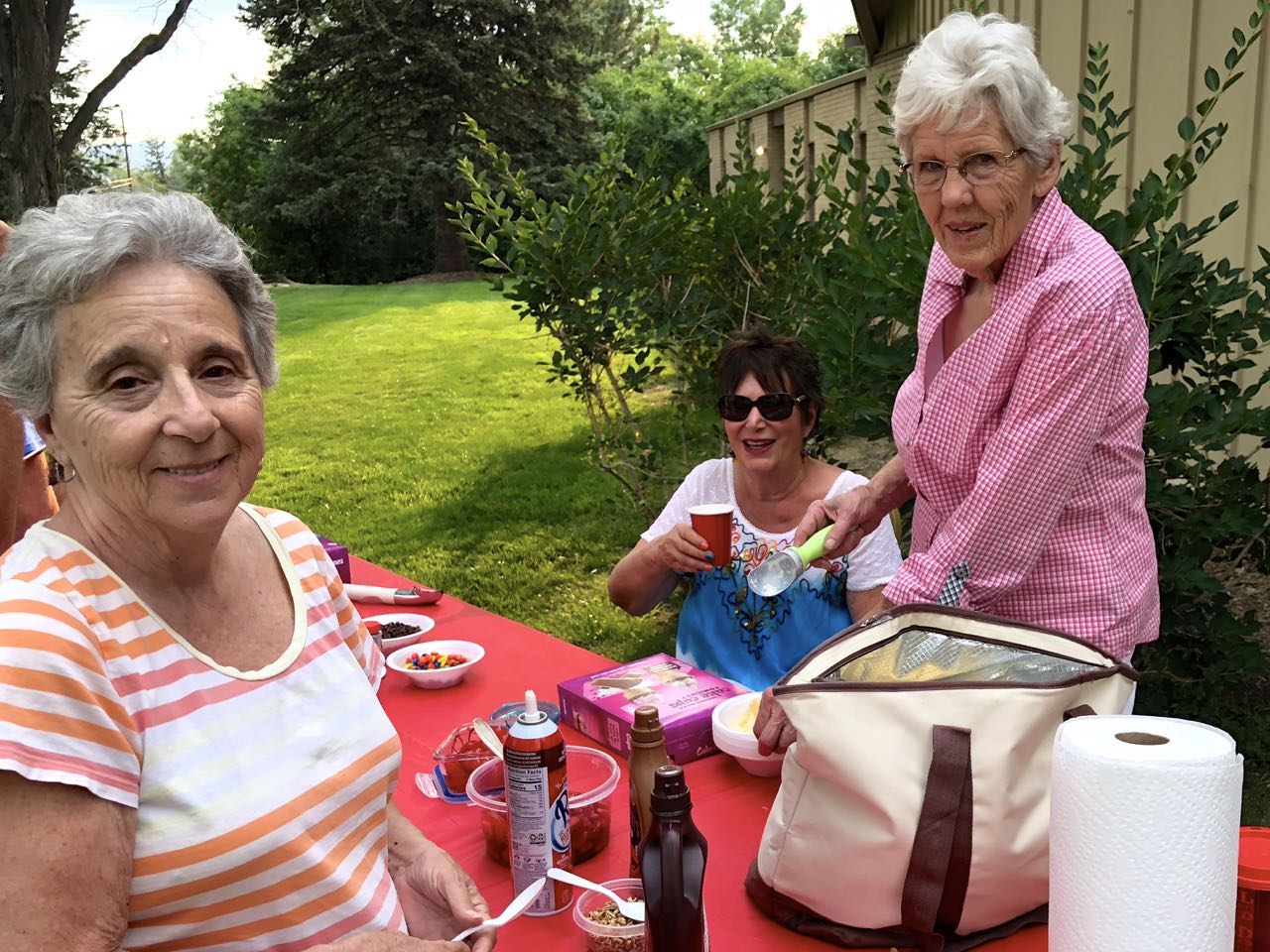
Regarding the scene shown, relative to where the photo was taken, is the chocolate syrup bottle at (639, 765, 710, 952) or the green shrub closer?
the chocolate syrup bottle at (639, 765, 710, 952)

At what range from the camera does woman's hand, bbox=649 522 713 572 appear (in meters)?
2.81

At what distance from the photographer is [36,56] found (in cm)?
1023

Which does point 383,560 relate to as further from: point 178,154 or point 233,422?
point 178,154

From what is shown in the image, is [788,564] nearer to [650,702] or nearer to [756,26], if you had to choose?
[650,702]

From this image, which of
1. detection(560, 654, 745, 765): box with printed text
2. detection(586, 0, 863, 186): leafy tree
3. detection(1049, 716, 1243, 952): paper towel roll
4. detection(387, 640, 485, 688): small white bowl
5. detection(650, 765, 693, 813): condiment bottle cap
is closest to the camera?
detection(1049, 716, 1243, 952): paper towel roll

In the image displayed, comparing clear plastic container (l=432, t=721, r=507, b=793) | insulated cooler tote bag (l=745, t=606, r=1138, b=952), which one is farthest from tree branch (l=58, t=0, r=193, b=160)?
insulated cooler tote bag (l=745, t=606, r=1138, b=952)

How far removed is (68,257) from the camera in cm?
141

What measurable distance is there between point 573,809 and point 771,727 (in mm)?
385

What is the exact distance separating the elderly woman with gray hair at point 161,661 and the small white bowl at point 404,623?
1403mm

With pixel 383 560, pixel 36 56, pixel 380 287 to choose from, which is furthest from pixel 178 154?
pixel 383 560

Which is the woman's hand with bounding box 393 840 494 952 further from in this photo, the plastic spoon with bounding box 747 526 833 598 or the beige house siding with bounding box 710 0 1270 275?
the beige house siding with bounding box 710 0 1270 275

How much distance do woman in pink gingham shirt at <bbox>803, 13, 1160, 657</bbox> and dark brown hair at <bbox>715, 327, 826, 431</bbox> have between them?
0.93 meters

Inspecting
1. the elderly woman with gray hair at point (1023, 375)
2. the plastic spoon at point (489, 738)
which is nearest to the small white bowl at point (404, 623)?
the plastic spoon at point (489, 738)

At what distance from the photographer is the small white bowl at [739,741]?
2.14m
